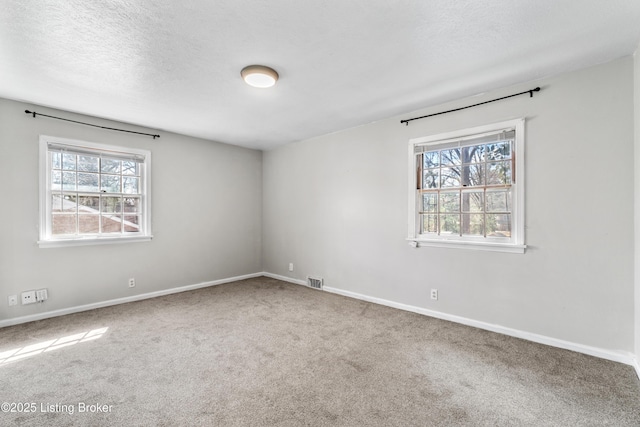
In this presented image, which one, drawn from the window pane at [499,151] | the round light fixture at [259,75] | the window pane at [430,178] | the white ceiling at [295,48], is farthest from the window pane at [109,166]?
the window pane at [499,151]

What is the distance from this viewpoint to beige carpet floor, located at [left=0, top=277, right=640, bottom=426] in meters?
1.79

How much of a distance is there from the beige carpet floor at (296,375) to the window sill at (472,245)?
859 mm

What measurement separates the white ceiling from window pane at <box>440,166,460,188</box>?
0.81 m

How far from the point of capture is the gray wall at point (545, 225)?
242 cm

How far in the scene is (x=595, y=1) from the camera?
1.76 metres

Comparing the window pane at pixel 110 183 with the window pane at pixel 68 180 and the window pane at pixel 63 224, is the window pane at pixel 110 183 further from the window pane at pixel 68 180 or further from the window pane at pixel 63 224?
the window pane at pixel 63 224

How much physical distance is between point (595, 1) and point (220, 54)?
253 cm

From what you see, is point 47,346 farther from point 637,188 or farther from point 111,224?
point 637,188

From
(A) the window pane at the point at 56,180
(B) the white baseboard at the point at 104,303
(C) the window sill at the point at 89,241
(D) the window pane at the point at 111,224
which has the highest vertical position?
(A) the window pane at the point at 56,180

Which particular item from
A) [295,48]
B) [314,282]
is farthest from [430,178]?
[314,282]

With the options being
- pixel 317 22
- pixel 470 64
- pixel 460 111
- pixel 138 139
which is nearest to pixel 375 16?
pixel 317 22

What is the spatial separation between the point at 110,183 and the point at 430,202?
4.30 m

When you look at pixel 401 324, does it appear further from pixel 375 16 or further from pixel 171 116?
pixel 171 116

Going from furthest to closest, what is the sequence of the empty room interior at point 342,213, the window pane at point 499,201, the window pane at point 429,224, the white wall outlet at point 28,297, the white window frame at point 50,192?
the window pane at point 429,224
the white window frame at point 50,192
the white wall outlet at point 28,297
the window pane at point 499,201
the empty room interior at point 342,213
